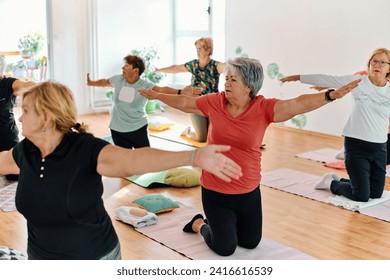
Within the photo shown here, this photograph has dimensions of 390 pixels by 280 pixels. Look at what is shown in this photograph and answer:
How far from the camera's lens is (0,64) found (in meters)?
4.61

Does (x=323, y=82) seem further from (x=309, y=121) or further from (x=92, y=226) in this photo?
(x=309, y=121)

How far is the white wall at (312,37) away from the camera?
243 inches

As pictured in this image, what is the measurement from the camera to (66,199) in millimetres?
1952

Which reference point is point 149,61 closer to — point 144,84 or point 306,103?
point 144,84

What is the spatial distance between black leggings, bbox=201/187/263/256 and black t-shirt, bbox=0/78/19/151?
214 centimetres

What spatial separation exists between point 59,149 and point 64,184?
5.1 inches

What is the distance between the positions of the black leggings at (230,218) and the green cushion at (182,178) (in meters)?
1.37

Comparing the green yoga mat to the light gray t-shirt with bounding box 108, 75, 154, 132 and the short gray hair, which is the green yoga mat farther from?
the short gray hair

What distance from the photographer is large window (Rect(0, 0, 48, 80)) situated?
25.8 ft

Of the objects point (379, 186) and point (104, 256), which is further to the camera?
point (379, 186)

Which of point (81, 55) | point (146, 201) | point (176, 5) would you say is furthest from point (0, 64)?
point (176, 5)

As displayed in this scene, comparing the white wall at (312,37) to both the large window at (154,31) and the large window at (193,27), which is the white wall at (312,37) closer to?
the large window at (193,27)

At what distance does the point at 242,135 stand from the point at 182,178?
1651 mm

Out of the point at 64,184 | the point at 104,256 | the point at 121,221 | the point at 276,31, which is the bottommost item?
the point at 121,221
